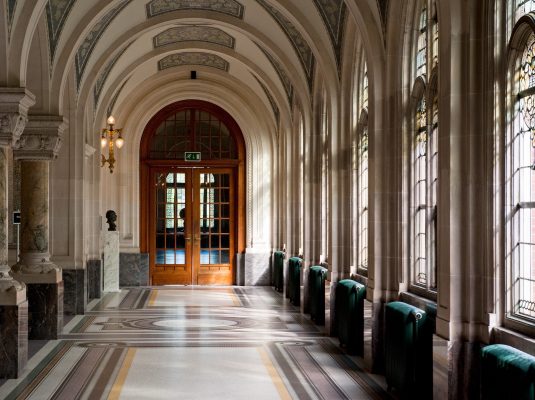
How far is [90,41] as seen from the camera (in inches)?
501

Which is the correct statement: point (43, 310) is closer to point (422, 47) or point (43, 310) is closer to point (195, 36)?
point (422, 47)

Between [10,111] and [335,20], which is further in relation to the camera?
[335,20]

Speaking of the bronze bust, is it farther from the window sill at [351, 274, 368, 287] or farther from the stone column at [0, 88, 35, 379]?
the stone column at [0, 88, 35, 379]

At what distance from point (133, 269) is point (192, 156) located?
9.77ft

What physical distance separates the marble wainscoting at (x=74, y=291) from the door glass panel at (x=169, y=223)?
20.9 ft

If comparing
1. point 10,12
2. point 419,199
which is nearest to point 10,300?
point 10,12

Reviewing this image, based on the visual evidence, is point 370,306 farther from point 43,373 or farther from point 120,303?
point 120,303

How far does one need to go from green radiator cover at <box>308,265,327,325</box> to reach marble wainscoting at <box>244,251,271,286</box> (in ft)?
21.4

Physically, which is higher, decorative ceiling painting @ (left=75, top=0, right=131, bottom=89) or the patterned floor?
decorative ceiling painting @ (left=75, top=0, right=131, bottom=89)

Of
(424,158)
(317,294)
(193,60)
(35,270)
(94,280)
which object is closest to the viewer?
(424,158)

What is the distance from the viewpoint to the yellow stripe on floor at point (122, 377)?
24.1ft

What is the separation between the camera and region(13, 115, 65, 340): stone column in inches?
409

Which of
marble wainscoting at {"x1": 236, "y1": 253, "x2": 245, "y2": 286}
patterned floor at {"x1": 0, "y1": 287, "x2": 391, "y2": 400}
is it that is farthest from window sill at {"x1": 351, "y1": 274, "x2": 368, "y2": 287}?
marble wainscoting at {"x1": 236, "y1": 253, "x2": 245, "y2": 286}

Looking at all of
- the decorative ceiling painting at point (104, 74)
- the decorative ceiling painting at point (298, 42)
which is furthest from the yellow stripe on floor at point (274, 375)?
the decorative ceiling painting at point (104, 74)
